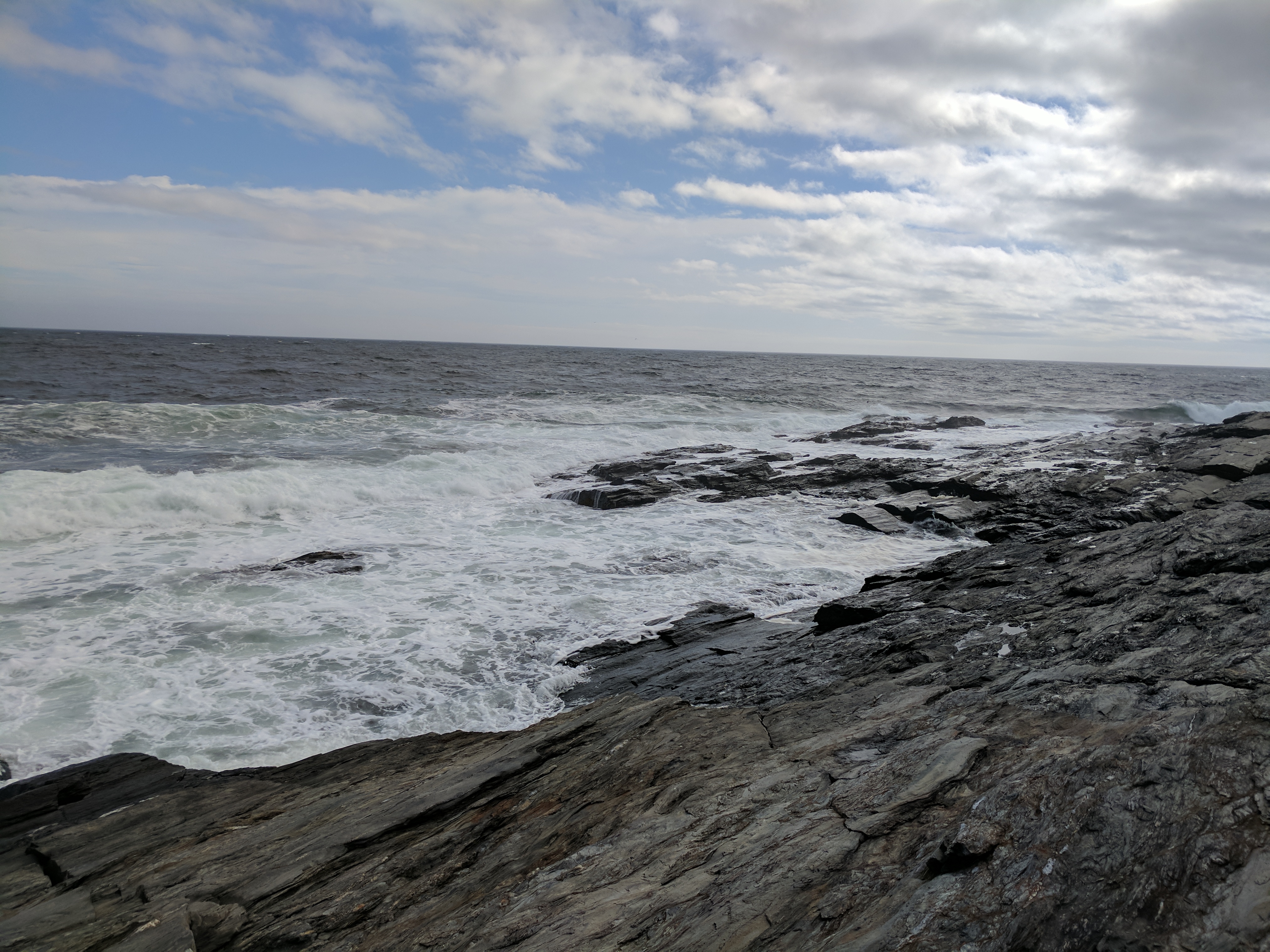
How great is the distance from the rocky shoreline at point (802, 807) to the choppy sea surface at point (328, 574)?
1.07 meters

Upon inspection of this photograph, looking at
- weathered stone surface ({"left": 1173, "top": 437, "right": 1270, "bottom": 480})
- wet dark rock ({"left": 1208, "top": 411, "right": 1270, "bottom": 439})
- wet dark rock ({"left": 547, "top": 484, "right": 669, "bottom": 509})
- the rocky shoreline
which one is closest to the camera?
the rocky shoreline

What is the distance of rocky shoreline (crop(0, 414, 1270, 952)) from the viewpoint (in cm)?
265

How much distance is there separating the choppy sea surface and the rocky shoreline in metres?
1.07

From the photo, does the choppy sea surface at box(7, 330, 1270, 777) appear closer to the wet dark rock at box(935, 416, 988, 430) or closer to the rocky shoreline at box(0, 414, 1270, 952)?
the rocky shoreline at box(0, 414, 1270, 952)

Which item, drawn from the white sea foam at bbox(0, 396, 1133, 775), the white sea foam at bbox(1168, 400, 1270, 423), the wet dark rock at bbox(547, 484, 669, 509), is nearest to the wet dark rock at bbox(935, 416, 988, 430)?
the white sea foam at bbox(1168, 400, 1270, 423)

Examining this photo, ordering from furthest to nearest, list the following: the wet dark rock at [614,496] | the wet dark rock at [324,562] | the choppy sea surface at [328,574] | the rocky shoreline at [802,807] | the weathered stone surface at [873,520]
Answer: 1. the wet dark rock at [614,496]
2. the weathered stone surface at [873,520]
3. the wet dark rock at [324,562]
4. the choppy sea surface at [328,574]
5. the rocky shoreline at [802,807]

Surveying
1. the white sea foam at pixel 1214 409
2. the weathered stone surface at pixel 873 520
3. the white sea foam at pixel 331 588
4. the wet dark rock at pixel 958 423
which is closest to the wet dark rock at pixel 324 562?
the white sea foam at pixel 331 588

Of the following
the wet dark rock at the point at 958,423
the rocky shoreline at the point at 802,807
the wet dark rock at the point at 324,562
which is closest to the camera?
the rocky shoreline at the point at 802,807

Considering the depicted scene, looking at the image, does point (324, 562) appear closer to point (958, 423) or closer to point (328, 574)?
point (328, 574)

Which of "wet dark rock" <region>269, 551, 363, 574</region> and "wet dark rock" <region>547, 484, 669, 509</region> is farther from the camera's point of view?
"wet dark rock" <region>547, 484, 669, 509</region>

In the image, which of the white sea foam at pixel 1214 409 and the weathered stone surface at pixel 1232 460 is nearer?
the weathered stone surface at pixel 1232 460

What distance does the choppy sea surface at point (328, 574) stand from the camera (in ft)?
23.2

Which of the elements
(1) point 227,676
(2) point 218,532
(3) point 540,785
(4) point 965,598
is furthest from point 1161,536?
(2) point 218,532

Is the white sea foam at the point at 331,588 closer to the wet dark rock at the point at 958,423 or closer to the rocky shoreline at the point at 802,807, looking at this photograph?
the rocky shoreline at the point at 802,807
